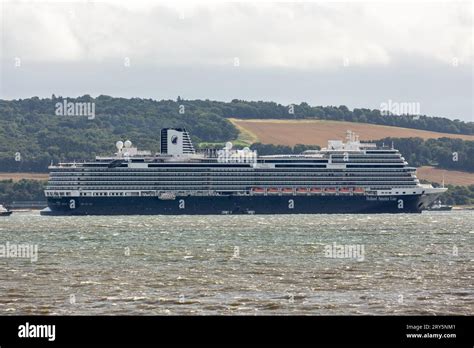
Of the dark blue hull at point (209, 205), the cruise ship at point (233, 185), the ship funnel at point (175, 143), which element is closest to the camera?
the dark blue hull at point (209, 205)

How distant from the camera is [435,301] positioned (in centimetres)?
4544

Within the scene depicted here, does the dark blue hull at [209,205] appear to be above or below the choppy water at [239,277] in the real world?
below

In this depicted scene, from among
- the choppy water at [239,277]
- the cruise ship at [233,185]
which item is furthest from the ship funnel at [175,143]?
the choppy water at [239,277]

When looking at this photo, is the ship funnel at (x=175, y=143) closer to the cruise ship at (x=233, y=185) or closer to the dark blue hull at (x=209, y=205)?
the cruise ship at (x=233, y=185)

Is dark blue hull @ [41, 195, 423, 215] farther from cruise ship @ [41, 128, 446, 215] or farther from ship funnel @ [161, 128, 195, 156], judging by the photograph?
ship funnel @ [161, 128, 195, 156]

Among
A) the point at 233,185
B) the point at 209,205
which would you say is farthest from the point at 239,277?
the point at 233,185

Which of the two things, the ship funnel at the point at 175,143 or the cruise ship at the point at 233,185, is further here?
the ship funnel at the point at 175,143

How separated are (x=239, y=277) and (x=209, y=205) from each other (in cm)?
12044

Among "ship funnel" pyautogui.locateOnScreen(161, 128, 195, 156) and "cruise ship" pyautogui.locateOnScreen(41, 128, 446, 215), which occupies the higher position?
"ship funnel" pyautogui.locateOnScreen(161, 128, 195, 156)

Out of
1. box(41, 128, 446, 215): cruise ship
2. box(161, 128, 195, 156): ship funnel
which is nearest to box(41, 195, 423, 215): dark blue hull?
box(41, 128, 446, 215): cruise ship

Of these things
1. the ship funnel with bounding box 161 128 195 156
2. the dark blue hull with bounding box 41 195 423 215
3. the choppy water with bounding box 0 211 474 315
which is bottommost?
the dark blue hull with bounding box 41 195 423 215

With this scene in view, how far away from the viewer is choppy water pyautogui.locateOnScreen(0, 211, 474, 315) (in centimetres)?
4422

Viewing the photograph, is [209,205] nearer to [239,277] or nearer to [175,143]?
[175,143]

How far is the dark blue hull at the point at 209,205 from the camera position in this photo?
17412 centimetres
